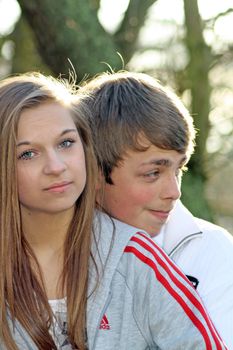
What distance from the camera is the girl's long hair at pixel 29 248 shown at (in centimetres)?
302

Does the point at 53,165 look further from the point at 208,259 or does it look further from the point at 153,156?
the point at 208,259

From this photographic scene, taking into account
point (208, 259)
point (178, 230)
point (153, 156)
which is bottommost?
point (208, 259)

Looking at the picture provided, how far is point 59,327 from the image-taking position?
308cm

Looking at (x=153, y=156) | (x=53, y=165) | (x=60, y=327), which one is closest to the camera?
(x=53, y=165)

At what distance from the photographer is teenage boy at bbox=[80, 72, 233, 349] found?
323 cm

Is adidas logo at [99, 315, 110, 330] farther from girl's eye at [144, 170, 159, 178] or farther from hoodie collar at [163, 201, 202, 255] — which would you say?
girl's eye at [144, 170, 159, 178]

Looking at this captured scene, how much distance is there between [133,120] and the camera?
3412 millimetres

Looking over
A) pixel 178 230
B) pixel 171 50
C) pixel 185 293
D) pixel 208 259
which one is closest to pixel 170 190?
pixel 178 230

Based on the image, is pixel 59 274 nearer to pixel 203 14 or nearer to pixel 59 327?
pixel 59 327

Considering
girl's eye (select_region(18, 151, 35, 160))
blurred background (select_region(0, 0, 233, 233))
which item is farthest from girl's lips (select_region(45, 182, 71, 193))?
blurred background (select_region(0, 0, 233, 233))

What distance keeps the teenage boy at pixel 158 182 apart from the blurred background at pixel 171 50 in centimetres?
295

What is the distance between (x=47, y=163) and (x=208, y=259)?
2.23ft

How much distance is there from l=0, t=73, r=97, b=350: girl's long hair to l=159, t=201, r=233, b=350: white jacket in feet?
1.07

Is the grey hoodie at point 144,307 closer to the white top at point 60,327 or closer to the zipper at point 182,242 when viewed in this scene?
the white top at point 60,327
